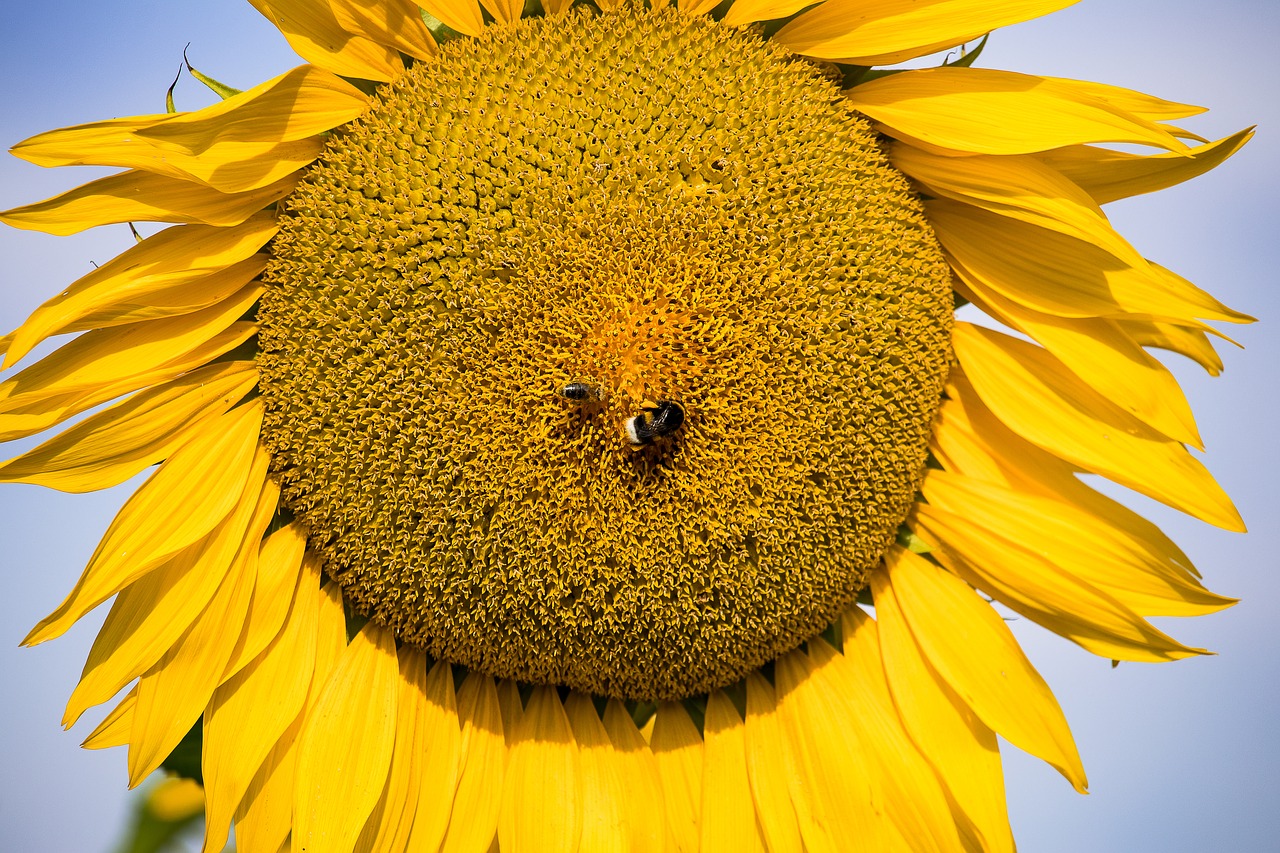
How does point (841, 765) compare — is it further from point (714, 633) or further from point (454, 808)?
point (454, 808)

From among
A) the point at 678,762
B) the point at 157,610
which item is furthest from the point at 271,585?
the point at 678,762

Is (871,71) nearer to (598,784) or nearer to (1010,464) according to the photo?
(1010,464)

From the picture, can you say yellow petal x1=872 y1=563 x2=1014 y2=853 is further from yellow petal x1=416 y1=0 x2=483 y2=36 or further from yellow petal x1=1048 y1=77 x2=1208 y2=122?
yellow petal x1=416 y1=0 x2=483 y2=36

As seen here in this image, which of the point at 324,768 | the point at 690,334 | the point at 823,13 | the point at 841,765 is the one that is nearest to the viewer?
the point at 690,334

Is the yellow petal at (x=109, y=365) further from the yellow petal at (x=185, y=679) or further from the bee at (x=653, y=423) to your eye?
the bee at (x=653, y=423)

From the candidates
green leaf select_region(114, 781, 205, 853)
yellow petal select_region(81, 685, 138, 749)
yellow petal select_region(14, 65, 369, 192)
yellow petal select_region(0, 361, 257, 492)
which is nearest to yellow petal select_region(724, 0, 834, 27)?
yellow petal select_region(14, 65, 369, 192)

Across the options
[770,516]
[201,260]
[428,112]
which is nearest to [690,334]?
[770,516]
